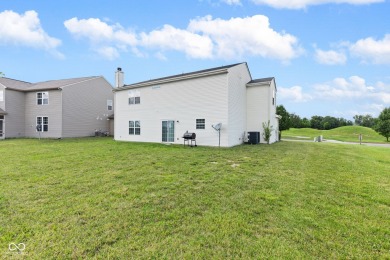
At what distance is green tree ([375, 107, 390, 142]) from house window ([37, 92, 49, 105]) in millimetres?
49576

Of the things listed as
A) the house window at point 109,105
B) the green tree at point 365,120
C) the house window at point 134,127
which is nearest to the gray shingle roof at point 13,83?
the house window at point 109,105

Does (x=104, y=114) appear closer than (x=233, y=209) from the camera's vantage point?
No

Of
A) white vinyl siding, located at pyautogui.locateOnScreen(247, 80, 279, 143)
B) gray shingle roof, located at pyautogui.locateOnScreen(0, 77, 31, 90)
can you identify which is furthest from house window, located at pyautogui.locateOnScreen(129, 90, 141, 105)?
gray shingle roof, located at pyautogui.locateOnScreen(0, 77, 31, 90)

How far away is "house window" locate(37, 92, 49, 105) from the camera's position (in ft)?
68.6

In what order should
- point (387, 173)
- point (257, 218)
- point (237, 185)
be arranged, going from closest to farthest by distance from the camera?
point (257, 218) < point (237, 185) < point (387, 173)

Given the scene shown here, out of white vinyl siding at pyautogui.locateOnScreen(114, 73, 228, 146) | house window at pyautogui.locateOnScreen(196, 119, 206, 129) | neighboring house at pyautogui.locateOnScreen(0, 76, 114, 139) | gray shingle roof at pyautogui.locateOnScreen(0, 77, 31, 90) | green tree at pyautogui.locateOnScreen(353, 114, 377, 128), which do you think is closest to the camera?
white vinyl siding at pyautogui.locateOnScreen(114, 73, 228, 146)

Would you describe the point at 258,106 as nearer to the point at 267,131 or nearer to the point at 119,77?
the point at 267,131

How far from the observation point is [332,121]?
71188 millimetres

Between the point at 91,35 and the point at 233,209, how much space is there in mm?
21543

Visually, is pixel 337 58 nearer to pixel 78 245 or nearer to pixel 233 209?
pixel 233 209

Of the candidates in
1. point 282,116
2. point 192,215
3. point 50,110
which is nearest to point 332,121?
point 282,116

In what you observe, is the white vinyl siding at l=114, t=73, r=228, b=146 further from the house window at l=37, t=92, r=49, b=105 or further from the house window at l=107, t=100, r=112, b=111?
the house window at l=37, t=92, r=49, b=105

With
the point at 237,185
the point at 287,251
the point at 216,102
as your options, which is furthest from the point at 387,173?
the point at 216,102

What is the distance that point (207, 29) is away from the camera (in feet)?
61.9
